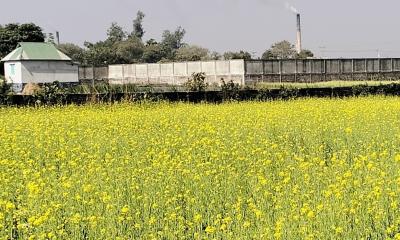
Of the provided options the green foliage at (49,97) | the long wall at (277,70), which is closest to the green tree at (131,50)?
the long wall at (277,70)

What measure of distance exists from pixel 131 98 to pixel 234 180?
42.6ft

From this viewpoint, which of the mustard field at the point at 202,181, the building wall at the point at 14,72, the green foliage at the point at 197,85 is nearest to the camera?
the mustard field at the point at 202,181

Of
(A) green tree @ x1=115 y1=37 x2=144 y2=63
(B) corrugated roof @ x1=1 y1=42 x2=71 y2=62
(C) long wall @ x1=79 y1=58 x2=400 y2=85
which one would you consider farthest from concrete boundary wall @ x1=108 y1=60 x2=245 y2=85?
(A) green tree @ x1=115 y1=37 x2=144 y2=63

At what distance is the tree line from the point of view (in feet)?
229

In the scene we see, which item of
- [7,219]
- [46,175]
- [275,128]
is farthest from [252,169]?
[275,128]

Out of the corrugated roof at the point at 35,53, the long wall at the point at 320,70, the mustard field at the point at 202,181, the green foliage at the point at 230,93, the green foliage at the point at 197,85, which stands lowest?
the mustard field at the point at 202,181

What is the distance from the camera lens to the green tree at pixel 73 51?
8688 cm

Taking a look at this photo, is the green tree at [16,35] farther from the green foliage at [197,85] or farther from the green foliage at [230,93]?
the green foliage at [230,93]

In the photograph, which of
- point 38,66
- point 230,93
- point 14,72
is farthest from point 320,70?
point 14,72

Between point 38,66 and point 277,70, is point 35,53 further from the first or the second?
point 277,70

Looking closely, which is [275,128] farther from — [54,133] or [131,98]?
[131,98]

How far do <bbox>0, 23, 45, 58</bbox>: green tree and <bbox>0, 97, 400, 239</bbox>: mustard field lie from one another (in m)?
59.7

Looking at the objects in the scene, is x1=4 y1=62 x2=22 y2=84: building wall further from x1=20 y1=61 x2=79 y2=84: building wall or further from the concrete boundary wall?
the concrete boundary wall

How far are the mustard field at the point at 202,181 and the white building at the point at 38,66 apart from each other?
37.4m
